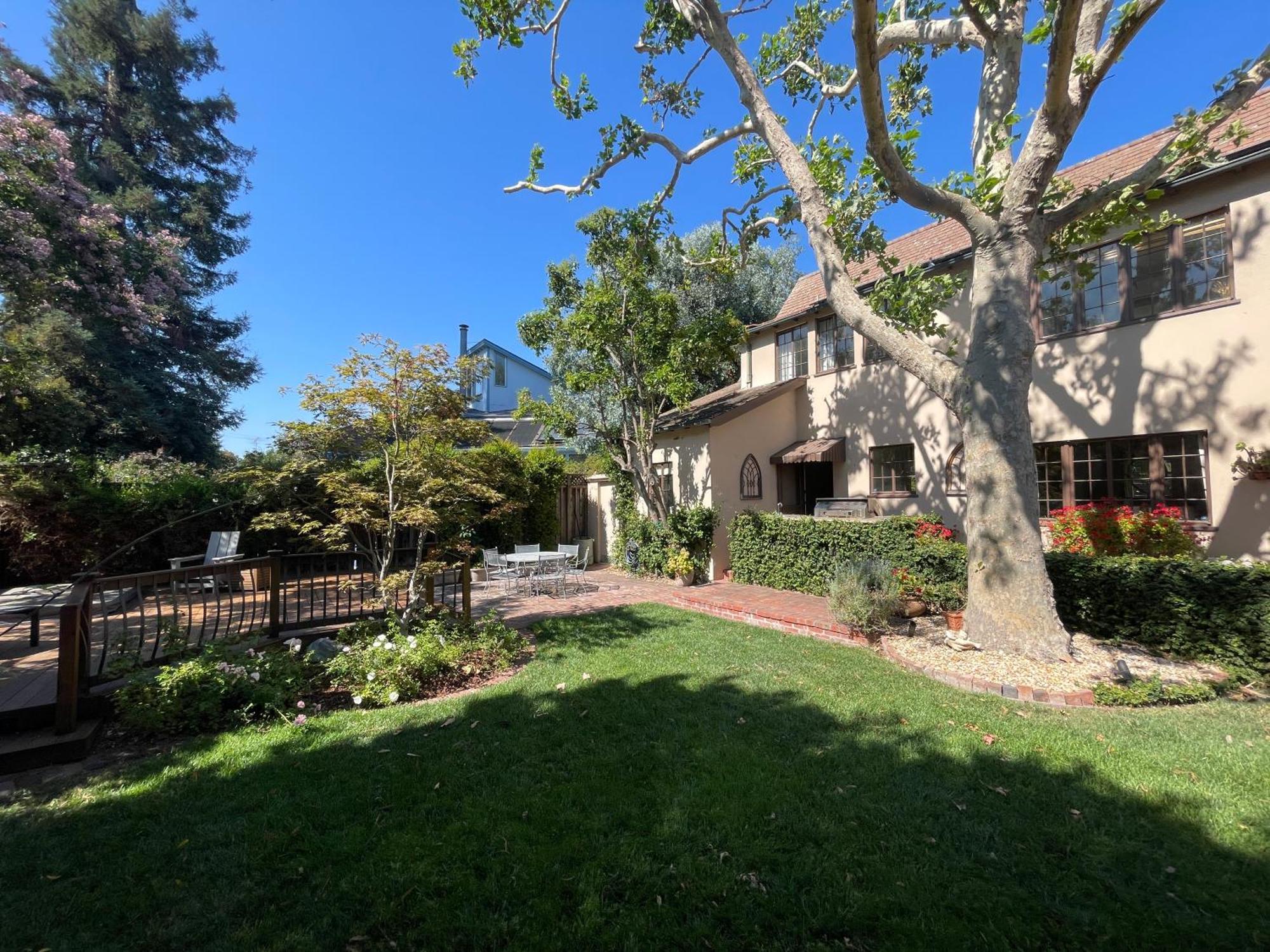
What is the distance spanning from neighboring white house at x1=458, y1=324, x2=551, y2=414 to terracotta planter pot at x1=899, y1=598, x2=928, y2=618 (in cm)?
2621

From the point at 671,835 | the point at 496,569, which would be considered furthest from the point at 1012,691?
the point at 496,569

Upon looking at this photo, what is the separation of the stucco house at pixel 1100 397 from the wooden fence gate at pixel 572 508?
3.24 m

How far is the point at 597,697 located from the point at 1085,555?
22.2ft

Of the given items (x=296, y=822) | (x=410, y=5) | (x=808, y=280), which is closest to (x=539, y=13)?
(x=410, y=5)

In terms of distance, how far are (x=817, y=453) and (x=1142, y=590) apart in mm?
6940

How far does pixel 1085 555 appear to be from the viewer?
7062 millimetres

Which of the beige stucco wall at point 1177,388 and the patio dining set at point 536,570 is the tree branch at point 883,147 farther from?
the patio dining set at point 536,570

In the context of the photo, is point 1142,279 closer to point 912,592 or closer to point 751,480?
point 912,592

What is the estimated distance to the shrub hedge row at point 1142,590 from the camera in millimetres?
5555

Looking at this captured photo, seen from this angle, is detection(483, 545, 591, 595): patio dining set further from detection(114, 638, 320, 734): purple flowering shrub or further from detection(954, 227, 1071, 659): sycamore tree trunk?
detection(954, 227, 1071, 659): sycamore tree trunk

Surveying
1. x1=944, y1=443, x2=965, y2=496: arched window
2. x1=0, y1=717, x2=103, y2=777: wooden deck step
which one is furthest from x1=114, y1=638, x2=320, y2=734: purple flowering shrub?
x1=944, y1=443, x2=965, y2=496: arched window

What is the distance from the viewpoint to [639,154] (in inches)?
369

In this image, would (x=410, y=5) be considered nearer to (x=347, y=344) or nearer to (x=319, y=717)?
(x=347, y=344)

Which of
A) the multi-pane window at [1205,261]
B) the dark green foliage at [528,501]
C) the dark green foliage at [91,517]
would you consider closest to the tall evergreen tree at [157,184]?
the dark green foliage at [91,517]
